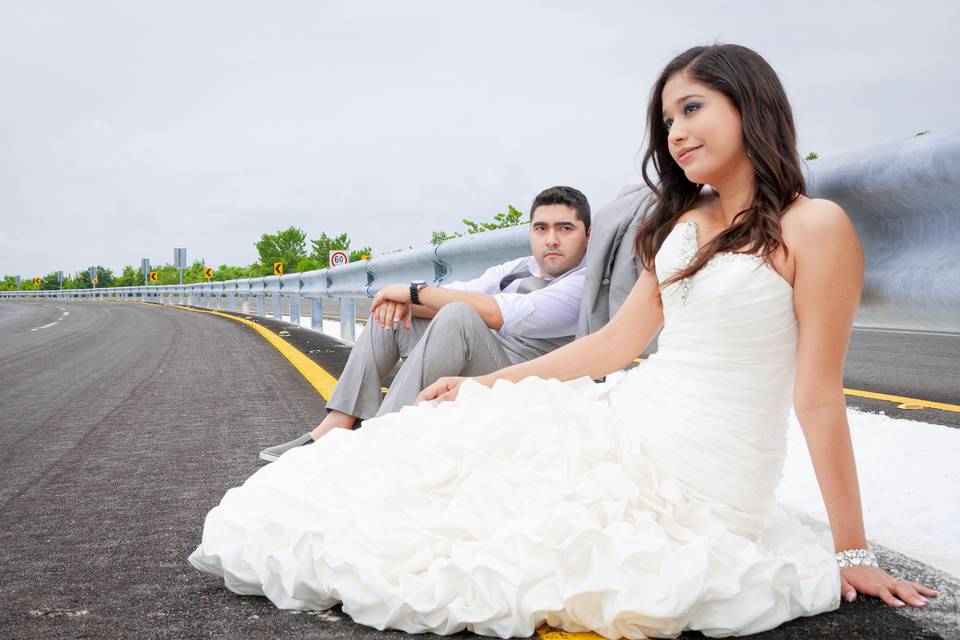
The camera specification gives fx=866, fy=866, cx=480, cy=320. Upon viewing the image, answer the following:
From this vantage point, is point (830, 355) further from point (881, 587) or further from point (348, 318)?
point (348, 318)

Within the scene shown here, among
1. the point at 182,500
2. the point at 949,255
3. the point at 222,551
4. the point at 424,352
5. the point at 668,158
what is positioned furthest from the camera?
the point at 424,352

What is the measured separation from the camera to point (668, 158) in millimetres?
2822

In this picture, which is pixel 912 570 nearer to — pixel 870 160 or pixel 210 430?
pixel 870 160

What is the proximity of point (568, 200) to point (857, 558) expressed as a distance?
7.61ft

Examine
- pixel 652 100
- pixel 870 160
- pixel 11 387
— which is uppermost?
pixel 652 100

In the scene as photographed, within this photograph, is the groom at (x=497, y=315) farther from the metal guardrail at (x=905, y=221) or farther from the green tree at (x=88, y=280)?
the green tree at (x=88, y=280)

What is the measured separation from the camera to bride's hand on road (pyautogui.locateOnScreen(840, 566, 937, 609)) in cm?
215

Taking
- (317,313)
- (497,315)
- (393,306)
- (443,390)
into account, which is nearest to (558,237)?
(497,315)

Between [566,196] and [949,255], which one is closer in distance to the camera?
[949,255]

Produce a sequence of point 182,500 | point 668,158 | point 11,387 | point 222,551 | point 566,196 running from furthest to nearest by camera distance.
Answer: point 11,387 → point 566,196 → point 182,500 → point 668,158 → point 222,551

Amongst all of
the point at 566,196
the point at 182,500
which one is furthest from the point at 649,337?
the point at 182,500

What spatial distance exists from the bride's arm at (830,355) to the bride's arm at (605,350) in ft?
2.14

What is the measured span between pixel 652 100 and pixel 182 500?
225cm

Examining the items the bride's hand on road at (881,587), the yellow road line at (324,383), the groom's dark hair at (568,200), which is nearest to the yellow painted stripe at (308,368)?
the yellow road line at (324,383)
